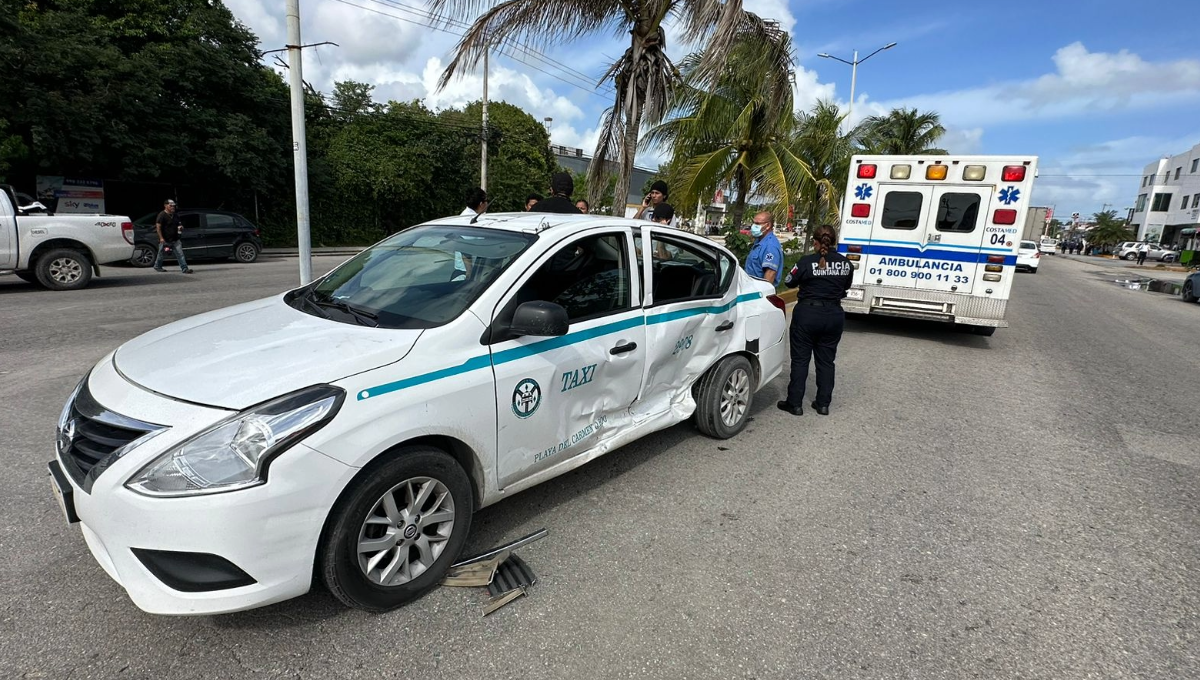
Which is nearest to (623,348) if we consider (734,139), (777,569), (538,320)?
(538,320)

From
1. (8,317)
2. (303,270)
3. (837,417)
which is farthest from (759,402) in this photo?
(8,317)

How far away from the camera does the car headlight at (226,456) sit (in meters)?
2.12

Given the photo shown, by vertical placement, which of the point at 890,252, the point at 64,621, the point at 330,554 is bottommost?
the point at 64,621

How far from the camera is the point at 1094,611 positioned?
2.87 metres

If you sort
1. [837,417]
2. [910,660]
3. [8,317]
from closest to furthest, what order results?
[910,660]
[837,417]
[8,317]

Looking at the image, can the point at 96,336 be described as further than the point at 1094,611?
Yes

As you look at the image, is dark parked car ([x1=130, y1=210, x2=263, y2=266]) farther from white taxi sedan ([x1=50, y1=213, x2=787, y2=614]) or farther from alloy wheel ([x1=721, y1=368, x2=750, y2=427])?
alloy wheel ([x1=721, y1=368, x2=750, y2=427])

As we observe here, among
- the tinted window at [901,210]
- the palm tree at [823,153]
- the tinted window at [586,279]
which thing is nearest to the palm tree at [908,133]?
the palm tree at [823,153]

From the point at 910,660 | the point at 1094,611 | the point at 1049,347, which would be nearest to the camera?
the point at 910,660

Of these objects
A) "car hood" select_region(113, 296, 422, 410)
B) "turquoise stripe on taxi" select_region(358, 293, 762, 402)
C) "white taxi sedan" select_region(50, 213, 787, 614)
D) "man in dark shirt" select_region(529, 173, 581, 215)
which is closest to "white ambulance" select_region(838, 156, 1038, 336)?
"man in dark shirt" select_region(529, 173, 581, 215)

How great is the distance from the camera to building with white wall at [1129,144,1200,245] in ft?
195

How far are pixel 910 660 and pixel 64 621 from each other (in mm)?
3413

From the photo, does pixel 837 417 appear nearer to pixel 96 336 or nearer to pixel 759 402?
pixel 759 402

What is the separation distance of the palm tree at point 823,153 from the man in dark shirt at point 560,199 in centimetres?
1025
